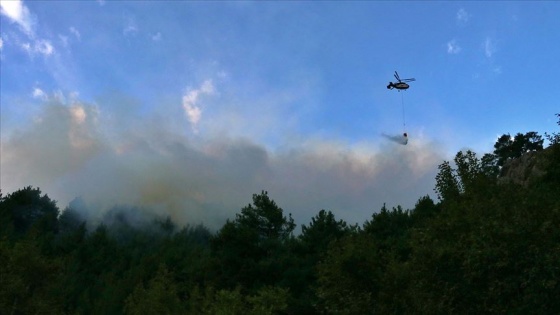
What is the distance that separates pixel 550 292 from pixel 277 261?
42659 millimetres

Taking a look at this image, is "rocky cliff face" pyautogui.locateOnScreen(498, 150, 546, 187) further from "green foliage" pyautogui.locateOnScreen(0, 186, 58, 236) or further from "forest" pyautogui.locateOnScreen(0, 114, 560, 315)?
"green foliage" pyautogui.locateOnScreen(0, 186, 58, 236)

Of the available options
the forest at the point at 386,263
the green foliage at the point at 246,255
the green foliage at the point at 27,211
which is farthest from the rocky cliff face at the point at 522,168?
the green foliage at the point at 27,211

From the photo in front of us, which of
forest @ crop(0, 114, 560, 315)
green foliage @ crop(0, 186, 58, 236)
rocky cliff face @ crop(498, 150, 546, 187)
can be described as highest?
green foliage @ crop(0, 186, 58, 236)

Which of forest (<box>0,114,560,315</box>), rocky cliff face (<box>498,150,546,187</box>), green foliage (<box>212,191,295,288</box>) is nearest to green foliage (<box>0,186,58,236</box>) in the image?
forest (<box>0,114,560,315</box>)

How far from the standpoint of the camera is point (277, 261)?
192ft

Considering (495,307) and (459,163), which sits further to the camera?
(459,163)

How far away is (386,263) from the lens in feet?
112

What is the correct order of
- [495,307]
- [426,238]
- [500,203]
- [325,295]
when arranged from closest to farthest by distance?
[495,307] < [500,203] < [426,238] < [325,295]

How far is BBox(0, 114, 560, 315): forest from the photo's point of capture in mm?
19266

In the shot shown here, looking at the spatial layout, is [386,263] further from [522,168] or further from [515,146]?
[515,146]

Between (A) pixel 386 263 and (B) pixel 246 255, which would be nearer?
(A) pixel 386 263

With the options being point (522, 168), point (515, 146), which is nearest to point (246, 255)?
point (522, 168)

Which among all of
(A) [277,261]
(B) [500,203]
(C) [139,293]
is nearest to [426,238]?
(B) [500,203]

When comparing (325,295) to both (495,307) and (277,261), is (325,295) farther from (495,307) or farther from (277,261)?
(277,261)
